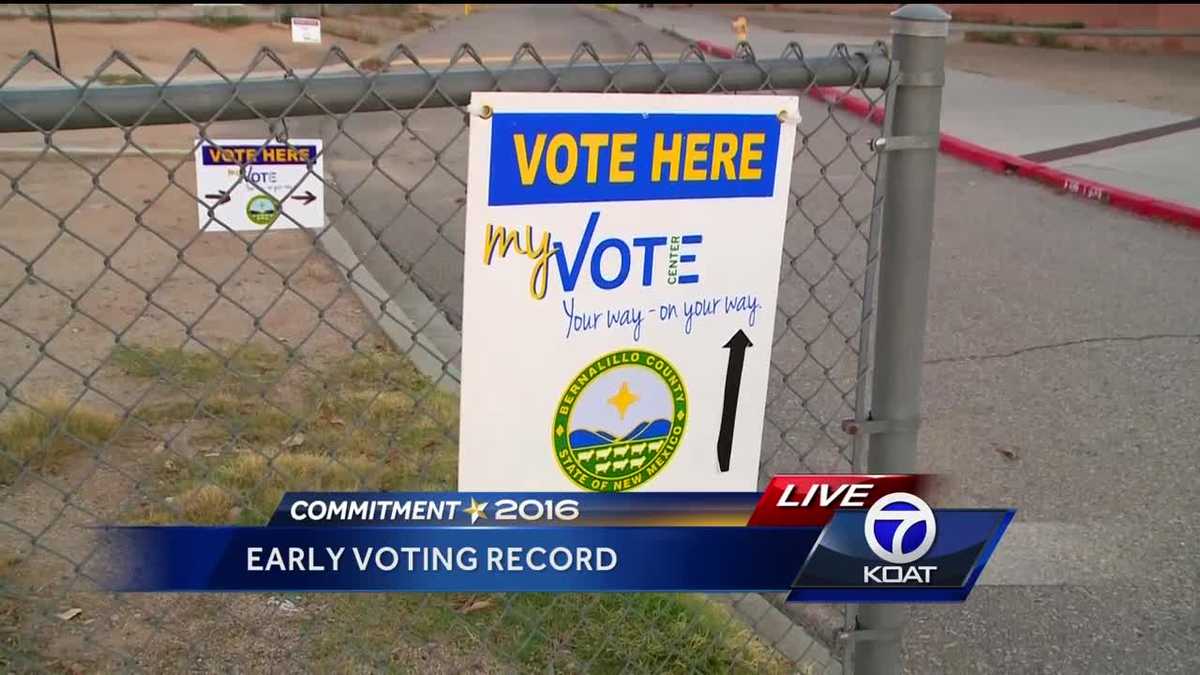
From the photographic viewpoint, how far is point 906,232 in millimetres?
2482

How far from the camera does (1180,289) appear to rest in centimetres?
733

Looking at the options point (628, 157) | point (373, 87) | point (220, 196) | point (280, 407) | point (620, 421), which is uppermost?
point (373, 87)

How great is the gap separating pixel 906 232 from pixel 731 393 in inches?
20.5

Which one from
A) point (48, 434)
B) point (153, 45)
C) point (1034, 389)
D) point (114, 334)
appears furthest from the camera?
point (153, 45)

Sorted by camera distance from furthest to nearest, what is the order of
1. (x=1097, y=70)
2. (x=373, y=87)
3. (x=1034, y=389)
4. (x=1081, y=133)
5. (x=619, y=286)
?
(x=1097, y=70) → (x=1081, y=133) → (x=1034, y=389) → (x=619, y=286) → (x=373, y=87)

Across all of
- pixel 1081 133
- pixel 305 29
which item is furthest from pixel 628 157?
pixel 1081 133

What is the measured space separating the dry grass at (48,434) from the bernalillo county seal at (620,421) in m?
2.40

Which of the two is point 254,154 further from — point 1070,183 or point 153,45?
point 153,45

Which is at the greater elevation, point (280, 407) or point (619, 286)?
point (619, 286)

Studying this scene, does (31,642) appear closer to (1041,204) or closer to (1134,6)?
(1041,204)

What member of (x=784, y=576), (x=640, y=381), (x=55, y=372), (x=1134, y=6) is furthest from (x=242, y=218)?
(x=1134, y=6)

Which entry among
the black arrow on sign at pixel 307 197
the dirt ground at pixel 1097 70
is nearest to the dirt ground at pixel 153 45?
the black arrow on sign at pixel 307 197

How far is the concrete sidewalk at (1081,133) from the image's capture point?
10406mm

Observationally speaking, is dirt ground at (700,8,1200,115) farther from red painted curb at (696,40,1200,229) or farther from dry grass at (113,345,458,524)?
dry grass at (113,345,458,524)
